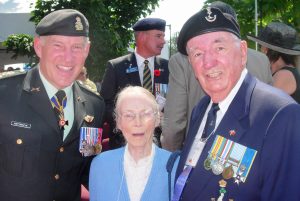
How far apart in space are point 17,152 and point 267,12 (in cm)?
576

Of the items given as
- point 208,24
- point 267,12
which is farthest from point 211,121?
point 267,12

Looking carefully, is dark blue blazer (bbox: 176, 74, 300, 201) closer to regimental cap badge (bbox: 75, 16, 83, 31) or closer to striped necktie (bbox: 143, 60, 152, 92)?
regimental cap badge (bbox: 75, 16, 83, 31)

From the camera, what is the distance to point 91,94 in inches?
119

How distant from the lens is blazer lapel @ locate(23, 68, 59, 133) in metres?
2.54

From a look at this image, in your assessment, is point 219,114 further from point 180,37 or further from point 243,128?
point 180,37

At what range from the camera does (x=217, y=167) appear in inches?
71.9

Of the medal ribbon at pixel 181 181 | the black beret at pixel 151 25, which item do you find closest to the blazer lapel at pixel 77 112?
the medal ribbon at pixel 181 181

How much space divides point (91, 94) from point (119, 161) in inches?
29.3

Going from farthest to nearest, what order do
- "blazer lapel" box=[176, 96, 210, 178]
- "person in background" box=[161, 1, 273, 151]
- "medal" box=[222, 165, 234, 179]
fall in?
"person in background" box=[161, 1, 273, 151] < "blazer lapel" box=[176, 96, 210, 178] < "medal" box=[222, 165, 234, 179]

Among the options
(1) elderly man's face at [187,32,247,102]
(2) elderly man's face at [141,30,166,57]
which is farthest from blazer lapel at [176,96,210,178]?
(2) elderly man's face at [141,30,166,57]

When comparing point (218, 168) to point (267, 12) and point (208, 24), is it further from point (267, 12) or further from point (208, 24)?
point (267, 12)

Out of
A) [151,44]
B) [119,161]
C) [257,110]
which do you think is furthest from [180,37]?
[151,44]

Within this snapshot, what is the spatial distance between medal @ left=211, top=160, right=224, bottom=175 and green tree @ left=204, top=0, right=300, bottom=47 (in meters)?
4.87

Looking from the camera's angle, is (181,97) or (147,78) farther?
(147,78)
